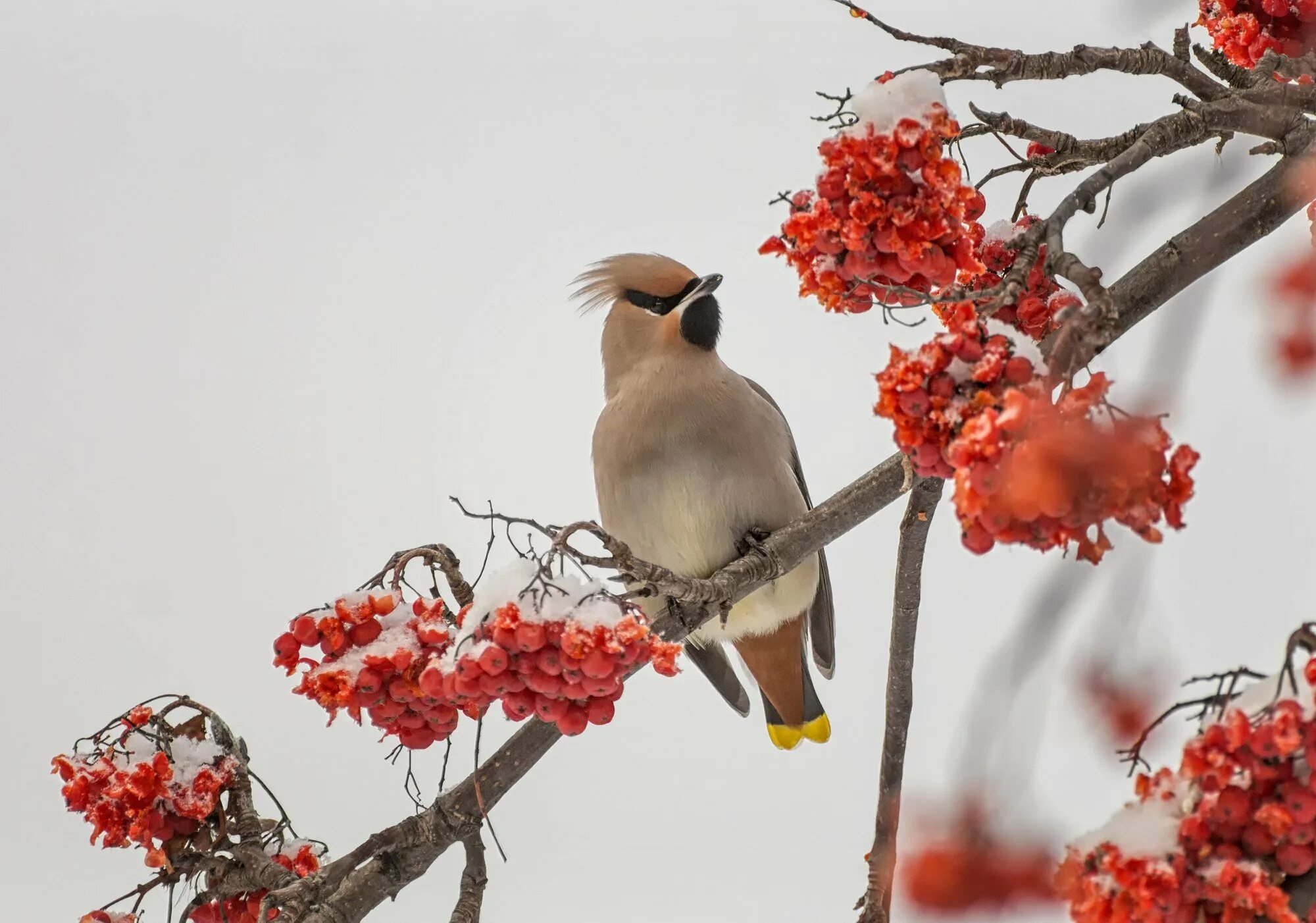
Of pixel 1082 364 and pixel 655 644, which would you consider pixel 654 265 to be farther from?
pixel 1082 364

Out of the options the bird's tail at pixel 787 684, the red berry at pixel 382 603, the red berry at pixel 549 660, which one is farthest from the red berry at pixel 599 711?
the bird's tail at pixel 787 684

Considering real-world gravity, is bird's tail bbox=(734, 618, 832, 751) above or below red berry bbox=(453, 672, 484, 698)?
above

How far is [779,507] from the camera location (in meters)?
2.89

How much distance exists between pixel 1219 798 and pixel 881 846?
1.15 metres

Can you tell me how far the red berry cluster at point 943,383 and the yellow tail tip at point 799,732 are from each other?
2.20m

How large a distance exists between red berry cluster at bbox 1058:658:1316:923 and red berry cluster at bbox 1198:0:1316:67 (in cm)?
137

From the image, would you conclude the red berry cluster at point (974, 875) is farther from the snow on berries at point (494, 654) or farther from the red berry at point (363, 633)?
the red berry at point (363, 633)

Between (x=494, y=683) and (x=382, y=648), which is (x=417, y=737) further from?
(x=494, y=683)

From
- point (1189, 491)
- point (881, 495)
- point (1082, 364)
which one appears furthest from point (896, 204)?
point (881, 495)

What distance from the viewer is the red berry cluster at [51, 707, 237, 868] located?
1977 mm

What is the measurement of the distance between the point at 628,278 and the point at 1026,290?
1489mm

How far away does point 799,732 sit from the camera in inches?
131

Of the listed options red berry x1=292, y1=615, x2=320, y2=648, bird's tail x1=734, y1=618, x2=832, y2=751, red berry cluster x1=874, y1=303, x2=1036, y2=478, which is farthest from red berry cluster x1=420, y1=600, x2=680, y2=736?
bird's tail x1=734, y1=618, x2=832, y2=751

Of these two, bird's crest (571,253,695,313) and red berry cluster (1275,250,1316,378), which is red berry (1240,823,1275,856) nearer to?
red berry cluster (1275,250,1316,378)
